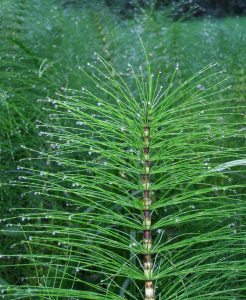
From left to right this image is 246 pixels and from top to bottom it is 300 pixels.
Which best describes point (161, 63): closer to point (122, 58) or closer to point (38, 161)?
point (122, 58)

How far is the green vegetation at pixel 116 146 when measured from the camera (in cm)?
185

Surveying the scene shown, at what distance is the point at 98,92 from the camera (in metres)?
2.99

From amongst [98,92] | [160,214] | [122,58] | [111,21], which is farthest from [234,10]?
[160,214]

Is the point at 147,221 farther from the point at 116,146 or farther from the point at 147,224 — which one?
the point at 116,146

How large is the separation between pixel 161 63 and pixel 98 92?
48cm

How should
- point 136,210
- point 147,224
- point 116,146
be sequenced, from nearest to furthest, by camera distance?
point 147,224
point 116,146
point 136,210

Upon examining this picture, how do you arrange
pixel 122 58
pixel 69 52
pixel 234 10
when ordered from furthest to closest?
pixel 234 10 < pixel 122 58 < pixel 69 52

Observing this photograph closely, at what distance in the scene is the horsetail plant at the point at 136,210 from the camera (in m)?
1.79

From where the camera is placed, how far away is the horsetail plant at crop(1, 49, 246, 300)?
1.79 metres

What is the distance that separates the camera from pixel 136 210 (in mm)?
2547

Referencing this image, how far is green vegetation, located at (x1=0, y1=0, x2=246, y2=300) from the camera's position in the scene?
6.08 feet

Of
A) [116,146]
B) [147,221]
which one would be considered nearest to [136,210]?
[116,146]

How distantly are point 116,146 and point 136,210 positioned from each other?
46cm

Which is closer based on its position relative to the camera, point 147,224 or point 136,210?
point 147,224
